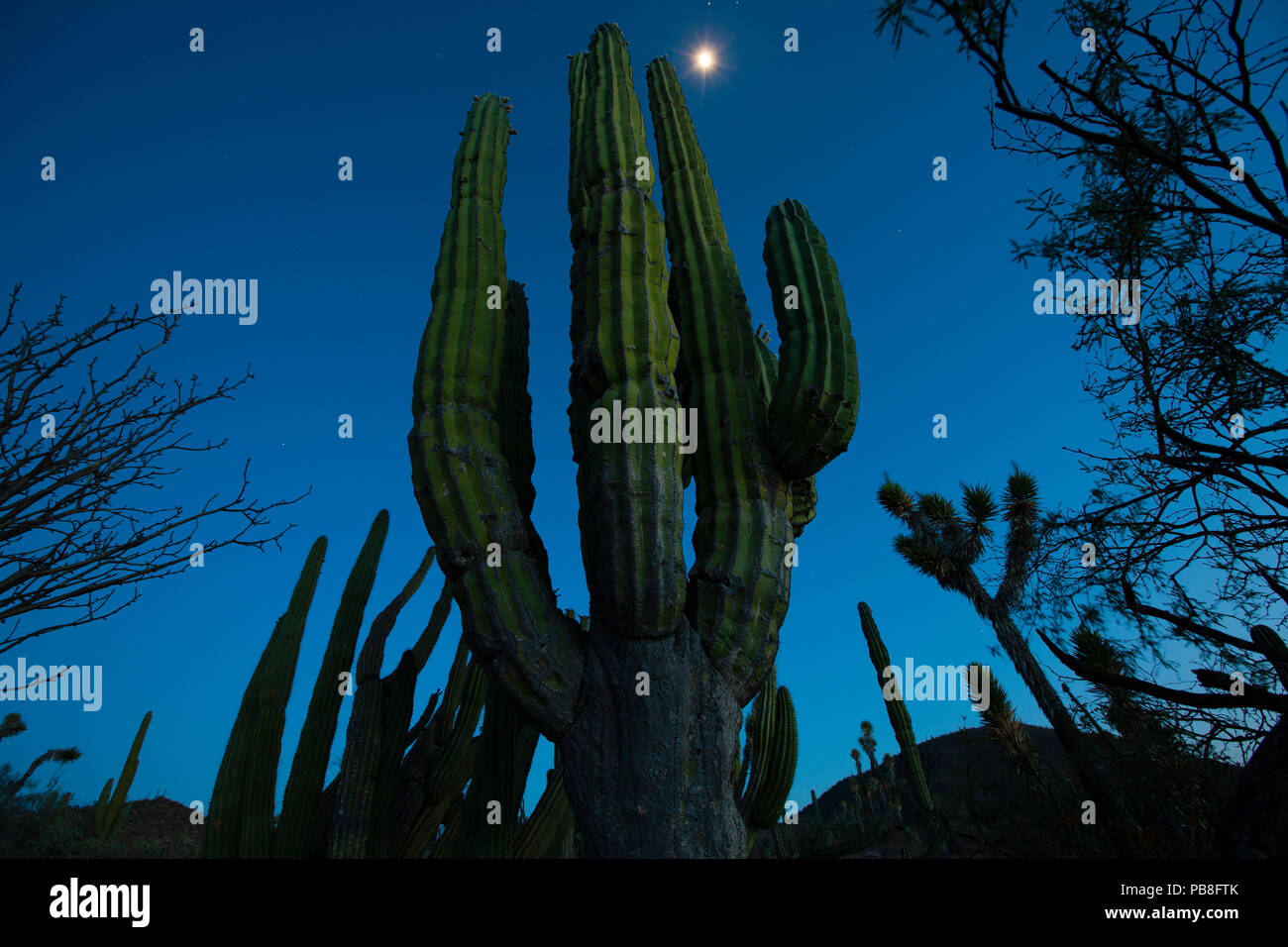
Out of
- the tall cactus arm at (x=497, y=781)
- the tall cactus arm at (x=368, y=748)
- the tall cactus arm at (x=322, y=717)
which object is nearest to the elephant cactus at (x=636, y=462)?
the tall cactus arm at (x=497, y=781)

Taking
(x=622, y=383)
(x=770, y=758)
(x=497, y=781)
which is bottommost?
(x=770, y=758)

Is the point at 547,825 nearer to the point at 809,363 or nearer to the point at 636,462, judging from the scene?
the point at 636,462

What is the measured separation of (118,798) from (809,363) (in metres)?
17.4

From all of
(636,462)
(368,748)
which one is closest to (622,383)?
(636,462)

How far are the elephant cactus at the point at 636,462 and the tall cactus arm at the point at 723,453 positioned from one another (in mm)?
12

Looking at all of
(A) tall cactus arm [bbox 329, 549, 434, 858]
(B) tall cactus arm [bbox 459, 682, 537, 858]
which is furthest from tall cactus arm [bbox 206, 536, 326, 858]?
(B) tall cactus arm [bbox 459, 682, 537, 858]

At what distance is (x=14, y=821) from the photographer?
35.4ft

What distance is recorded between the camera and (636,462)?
3.45 m

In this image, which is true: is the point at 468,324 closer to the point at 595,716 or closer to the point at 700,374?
the point at 700,374

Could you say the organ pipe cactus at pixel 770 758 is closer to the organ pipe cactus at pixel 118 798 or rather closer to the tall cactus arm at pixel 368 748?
the tall cactus arm at pixel 368 748

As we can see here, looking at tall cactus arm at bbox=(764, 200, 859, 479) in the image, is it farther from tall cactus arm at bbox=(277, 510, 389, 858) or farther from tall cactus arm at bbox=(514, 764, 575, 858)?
tall cactus arm at bbox=(277, 510, 389, 858)

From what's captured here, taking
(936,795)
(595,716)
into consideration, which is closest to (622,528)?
(595,716)

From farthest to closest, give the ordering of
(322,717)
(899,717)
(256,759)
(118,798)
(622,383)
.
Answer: (118,798) < (899,717) < (322,717) < (256,759) < (622,383)
